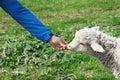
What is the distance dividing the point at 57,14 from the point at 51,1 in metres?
2.53

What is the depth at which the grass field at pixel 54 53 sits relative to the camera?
7086mm

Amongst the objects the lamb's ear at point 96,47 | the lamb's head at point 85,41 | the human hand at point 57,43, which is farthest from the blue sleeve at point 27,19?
the lamb's ear at point 96,47

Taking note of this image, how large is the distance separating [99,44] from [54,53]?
224 centimetres

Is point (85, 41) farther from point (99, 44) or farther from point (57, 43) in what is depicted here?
point (57, 43)

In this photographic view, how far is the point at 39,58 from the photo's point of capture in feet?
25.6

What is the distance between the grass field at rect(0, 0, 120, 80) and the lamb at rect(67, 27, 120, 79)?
32.9 inches

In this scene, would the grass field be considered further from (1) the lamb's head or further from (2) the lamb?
(1) the lamb's head

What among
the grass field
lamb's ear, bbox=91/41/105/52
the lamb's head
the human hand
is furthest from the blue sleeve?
the grass field

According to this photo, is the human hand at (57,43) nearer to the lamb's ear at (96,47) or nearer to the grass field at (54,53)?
the lamb's ear at (96,47)

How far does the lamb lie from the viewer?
5.77 metres

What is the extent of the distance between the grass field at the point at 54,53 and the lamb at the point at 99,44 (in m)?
0.84

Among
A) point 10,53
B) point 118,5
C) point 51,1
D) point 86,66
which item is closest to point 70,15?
point 118,5

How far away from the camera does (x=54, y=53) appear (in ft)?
26.0

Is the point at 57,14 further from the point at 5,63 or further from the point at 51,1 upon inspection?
the point at 5,63
